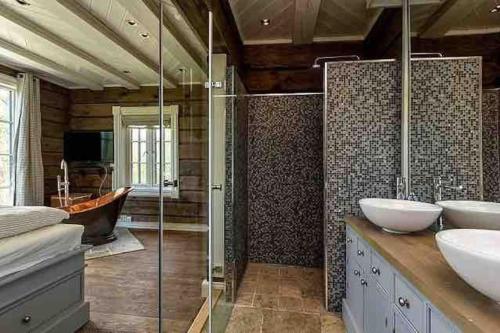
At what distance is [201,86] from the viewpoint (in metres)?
2.66

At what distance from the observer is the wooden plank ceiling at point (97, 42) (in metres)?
0.95

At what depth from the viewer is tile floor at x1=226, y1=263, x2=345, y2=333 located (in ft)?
7.32

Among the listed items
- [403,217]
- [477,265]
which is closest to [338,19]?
[403,217]

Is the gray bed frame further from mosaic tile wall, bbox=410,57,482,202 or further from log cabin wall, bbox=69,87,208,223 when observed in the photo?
mosaic tile wall, bbox=410,57,482,202

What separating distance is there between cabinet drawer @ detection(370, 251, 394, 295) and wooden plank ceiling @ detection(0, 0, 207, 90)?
164 cm

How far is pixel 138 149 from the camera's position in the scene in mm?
1848

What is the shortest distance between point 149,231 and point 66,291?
654mm

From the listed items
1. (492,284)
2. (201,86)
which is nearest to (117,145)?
(201,86)

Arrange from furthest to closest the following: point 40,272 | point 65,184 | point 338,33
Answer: point 338,33, point 65,184, point 40,272

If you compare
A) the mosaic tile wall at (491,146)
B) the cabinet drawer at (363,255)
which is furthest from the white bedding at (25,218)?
the mosaic tile wall at (491,146)

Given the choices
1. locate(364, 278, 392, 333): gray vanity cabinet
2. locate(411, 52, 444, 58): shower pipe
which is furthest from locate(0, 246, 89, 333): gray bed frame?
locate(411, 52, 444, 58): shower pipe

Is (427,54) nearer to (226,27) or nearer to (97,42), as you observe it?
(226,27)

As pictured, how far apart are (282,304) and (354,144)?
152 centimetres

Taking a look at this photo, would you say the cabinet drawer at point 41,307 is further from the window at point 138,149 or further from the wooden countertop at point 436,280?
the wooden countertop at point 436,280
